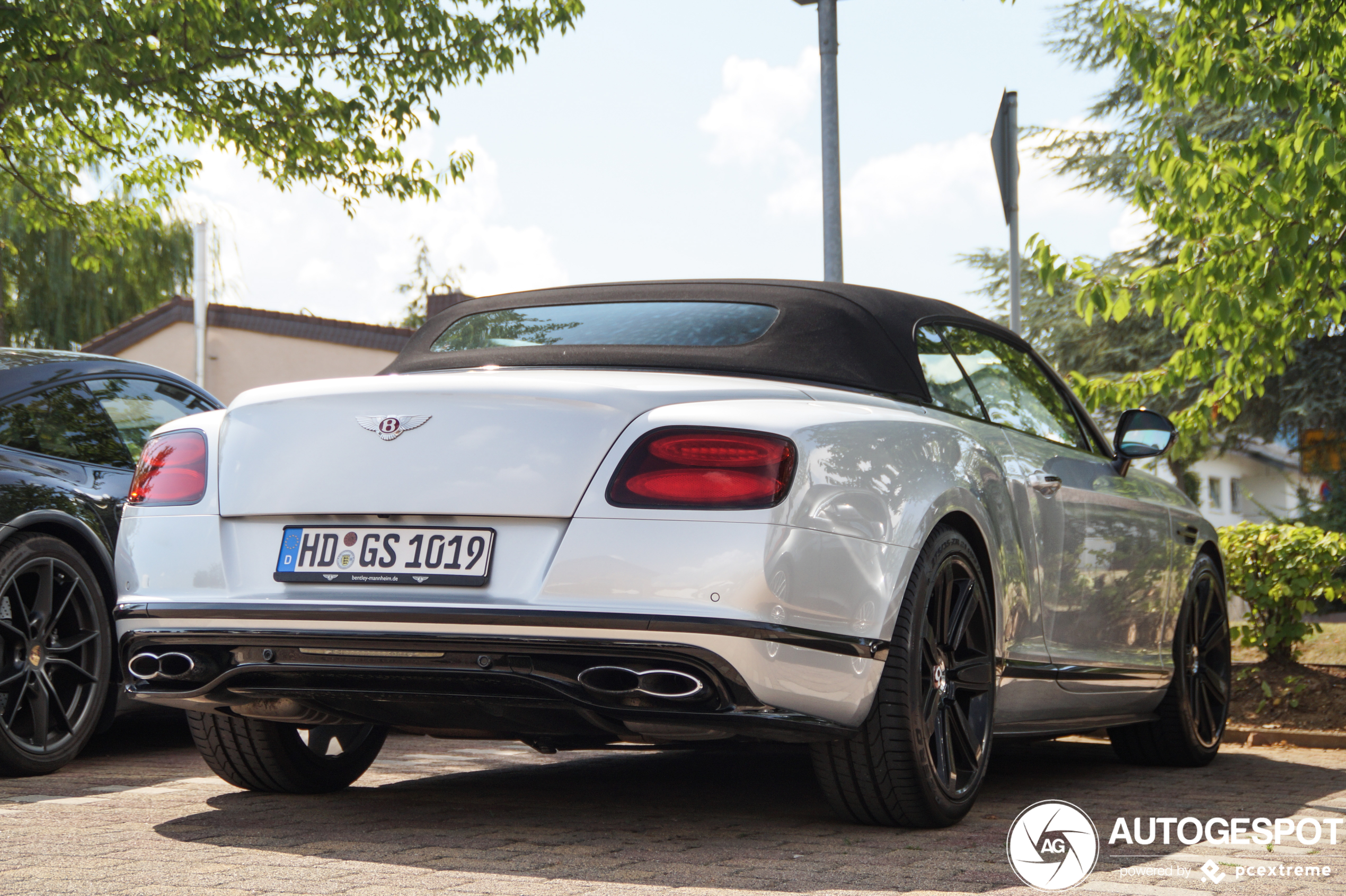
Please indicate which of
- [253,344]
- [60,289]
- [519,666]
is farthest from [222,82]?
[60,289]

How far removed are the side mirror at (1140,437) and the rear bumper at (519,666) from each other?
8.48 feet

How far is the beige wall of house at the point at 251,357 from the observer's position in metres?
31.3

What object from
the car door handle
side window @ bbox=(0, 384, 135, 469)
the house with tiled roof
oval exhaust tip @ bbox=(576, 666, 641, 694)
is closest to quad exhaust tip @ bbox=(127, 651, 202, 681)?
oval exhaust tip @ bbox=(576, 666, 641, 694)

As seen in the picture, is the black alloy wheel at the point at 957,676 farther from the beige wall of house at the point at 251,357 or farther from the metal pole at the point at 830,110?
the beige wall of house at the point at 251,357

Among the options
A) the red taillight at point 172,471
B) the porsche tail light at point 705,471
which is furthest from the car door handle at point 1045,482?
the red taillight at point 172,471

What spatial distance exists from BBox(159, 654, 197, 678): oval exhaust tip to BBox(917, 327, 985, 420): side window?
2.25 meters

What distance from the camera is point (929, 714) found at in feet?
13.6

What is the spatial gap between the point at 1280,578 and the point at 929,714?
509 centimetres

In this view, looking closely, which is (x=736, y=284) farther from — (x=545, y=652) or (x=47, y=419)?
(x=47, y=419)

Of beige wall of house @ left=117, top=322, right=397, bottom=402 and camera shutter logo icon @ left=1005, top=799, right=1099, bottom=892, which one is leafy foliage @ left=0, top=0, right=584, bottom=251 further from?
beige wall of house @ left=117, top=322, right=397, bottom=402

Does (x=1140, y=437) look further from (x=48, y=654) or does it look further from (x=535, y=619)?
(x=48, y=654)

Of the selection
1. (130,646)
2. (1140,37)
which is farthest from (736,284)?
(1140,37)

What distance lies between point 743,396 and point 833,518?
0.40 m

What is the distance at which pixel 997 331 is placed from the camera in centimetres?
562
